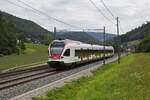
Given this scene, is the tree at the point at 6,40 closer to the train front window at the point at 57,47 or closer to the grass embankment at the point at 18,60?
the grass embankment at the point at 18,60

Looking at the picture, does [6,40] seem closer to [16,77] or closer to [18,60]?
[18,60]

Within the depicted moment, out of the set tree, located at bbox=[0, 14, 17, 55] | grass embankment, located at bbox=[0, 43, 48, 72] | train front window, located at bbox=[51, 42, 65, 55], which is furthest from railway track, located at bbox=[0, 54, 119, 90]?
tree, located at bbox=[0, 14, 17, 55]

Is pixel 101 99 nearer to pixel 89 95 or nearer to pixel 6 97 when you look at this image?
pixel 89 95

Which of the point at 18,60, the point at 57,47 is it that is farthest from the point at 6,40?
the point at 57,47

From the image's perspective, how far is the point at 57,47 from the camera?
21.3 m

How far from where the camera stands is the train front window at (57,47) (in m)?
21.1

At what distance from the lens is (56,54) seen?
21.1 meters

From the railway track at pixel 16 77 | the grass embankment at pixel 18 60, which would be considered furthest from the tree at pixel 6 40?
the railway track at pixel 16 77

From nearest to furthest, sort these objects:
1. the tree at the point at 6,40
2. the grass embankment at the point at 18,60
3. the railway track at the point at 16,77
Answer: the railway track at the point at 16,77
the grass embankment at the point at 18,60
the tree at the point at 6,40

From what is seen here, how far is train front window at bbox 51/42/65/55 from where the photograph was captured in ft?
69.2

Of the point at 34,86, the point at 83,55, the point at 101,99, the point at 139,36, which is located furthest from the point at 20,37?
the point at 139,36

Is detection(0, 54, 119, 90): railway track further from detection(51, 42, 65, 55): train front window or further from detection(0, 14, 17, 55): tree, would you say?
detection(0, 14, 17, 55): tree

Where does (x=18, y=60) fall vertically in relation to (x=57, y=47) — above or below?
below

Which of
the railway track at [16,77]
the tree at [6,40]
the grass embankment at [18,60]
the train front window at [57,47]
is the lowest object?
the railway track at [16,77]
